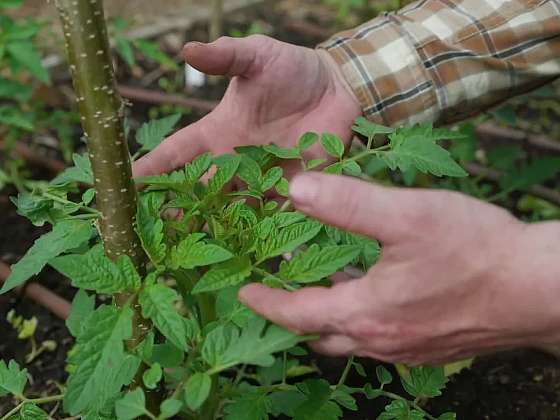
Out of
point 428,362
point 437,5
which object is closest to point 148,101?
point 437,5

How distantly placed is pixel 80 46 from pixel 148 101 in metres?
1.53

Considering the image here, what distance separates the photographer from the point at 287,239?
87 centimetres

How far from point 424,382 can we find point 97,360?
1.41 ft

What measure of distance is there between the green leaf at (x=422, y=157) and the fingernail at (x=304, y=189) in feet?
0.78

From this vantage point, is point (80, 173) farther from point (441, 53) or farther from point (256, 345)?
point (441, 53)

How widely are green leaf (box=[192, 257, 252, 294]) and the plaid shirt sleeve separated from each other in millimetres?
570

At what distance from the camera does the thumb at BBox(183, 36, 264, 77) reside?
3.67 ft

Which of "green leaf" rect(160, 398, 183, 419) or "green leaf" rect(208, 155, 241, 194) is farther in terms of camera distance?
"green leaf" rect(208, 155, 241, 194)

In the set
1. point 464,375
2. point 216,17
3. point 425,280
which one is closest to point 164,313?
point 425,280

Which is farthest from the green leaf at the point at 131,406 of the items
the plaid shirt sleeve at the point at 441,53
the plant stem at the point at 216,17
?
the plant stem at the point at 216,17

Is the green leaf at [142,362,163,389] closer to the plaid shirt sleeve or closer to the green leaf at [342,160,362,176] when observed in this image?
the green leaf at [342,160,362,176]

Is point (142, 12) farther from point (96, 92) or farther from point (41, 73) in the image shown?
point (96, 92)

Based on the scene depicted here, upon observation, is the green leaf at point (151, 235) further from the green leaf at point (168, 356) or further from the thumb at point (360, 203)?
the thumb at point (360, 203)

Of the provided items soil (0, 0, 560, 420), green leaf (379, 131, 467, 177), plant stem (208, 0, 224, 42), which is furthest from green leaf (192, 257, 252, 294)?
plant stem (208, 0, 224, 42)
